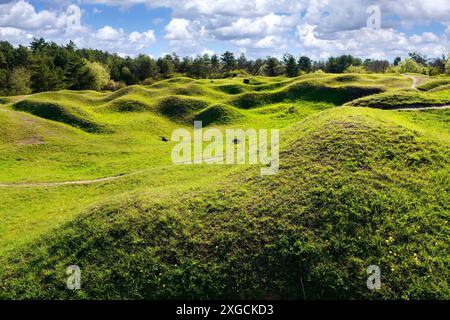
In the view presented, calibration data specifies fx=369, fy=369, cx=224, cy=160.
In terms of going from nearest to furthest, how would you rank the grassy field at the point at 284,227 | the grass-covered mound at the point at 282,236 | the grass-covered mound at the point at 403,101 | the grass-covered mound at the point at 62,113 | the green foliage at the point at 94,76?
1. the grass-covered mound at the point at 282,236
2. the grassy field at the point at 284,227
3. the grass-covered mound at the point at 403,101
4. the grass-covered mound at the point at 62,113
5. the green foliage at the point at 94,76

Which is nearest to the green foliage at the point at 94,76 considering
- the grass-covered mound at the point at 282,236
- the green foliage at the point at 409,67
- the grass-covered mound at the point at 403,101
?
the grass-covered mound at the point at 403,101

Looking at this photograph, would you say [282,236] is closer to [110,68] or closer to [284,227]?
[284,227]

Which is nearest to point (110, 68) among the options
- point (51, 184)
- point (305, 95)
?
point (305, 95)

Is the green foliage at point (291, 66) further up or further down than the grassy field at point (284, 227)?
further up

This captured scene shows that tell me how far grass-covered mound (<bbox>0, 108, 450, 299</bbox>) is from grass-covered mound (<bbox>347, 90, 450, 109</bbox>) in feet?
25.1

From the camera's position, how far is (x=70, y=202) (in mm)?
25000

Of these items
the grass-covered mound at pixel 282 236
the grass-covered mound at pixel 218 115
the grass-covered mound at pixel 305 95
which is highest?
the grass-covered mound at pixel 305 95

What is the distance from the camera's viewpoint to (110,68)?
108625 mm

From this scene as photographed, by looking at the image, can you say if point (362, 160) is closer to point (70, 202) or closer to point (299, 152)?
point (299, 152)

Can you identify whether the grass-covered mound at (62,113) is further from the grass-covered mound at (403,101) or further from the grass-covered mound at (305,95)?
the grass-covered mound at (403,101)

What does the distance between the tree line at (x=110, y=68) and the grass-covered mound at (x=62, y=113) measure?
33042 mm

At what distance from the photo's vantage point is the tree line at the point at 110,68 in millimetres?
83062

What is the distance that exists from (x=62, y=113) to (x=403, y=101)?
41.8 m

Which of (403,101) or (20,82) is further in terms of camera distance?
(20,82)
